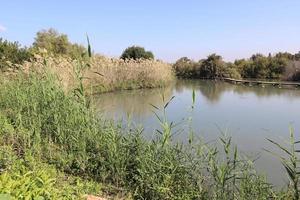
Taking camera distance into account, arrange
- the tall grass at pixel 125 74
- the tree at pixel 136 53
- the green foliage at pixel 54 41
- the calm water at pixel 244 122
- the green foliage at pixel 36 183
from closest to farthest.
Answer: the green foliage at pixel 36 183 < the calm water at pixel 244 122 < the tall grass at pixel 125 74 < the green foliage at pixel 54 41 < the tree at pixel 136 53

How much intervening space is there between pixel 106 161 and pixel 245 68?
111ft

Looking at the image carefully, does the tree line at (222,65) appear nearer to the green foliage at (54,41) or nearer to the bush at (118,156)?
the green foliage at (54,41)

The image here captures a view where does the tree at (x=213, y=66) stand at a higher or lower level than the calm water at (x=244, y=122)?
higher

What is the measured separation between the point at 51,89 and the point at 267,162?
3.33 metres

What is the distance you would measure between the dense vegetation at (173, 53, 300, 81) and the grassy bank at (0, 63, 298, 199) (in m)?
29.5

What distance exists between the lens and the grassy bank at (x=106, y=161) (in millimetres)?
3516

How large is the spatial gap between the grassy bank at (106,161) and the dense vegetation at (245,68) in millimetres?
29522

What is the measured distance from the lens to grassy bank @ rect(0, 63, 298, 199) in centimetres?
352

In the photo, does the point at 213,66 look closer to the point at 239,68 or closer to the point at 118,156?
the point at 239,68

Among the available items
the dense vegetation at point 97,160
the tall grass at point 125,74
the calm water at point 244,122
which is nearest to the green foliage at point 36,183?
the dense vegetation at point 97,160

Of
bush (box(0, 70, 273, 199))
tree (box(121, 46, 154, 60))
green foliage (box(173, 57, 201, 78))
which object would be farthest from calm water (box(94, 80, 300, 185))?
green foliage (box(173, 57, 201, 78))

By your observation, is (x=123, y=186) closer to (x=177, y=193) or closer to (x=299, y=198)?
(x=177, y=193)

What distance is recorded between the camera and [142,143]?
14.0 ft

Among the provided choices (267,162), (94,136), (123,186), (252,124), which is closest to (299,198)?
(123,186)
